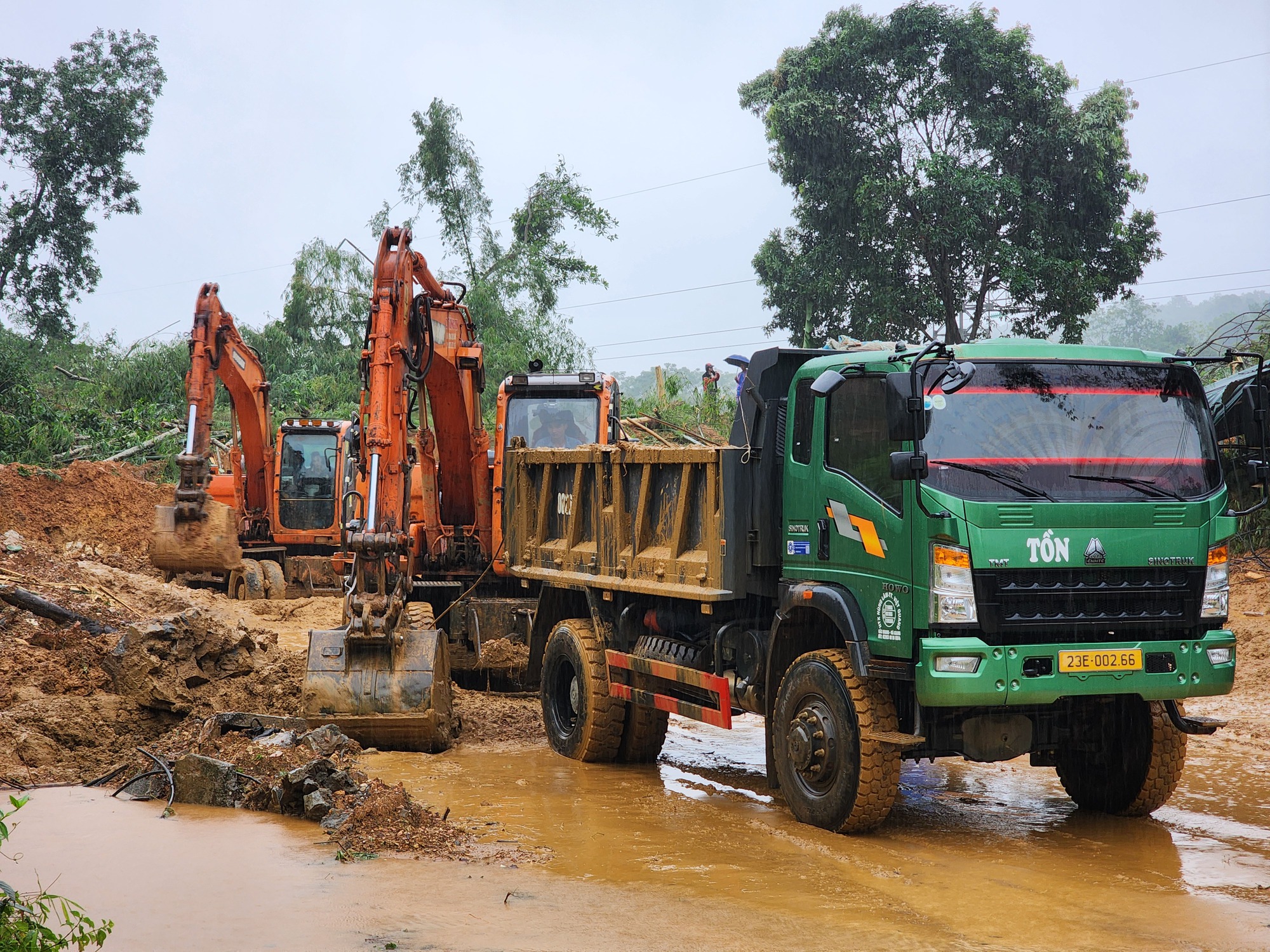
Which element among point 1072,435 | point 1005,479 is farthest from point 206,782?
point 1072,435

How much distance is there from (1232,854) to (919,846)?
167 centimetres

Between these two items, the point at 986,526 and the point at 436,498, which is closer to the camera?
the point at 986,526

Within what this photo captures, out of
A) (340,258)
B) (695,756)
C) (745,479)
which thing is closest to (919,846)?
(745,479)

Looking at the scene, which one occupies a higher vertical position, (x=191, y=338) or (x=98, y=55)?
(x=98, y=55)

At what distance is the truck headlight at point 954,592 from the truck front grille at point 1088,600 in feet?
0.17

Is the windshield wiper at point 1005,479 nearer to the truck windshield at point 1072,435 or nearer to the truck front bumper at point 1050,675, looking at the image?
the truck windshield at point 1072,435

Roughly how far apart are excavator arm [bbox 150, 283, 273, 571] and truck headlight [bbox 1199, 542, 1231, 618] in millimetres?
8361

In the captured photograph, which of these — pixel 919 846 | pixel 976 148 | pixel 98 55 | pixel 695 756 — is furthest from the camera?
pixel 98 55

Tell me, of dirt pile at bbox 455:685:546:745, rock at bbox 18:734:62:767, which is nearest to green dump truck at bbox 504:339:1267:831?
dirt pile at bbox 455:685:546:745

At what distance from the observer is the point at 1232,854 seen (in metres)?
6.62

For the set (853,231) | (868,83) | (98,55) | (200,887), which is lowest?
(200,887)

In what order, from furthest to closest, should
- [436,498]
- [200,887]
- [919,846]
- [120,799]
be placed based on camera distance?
[436,498] < [120,799] < [919,846] < [200,887]

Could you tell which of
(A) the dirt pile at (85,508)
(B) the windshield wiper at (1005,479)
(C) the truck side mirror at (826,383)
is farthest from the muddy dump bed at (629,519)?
(A) the dirt pile at (85,508)

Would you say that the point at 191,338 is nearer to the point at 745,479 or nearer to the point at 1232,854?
the point at 745,479
